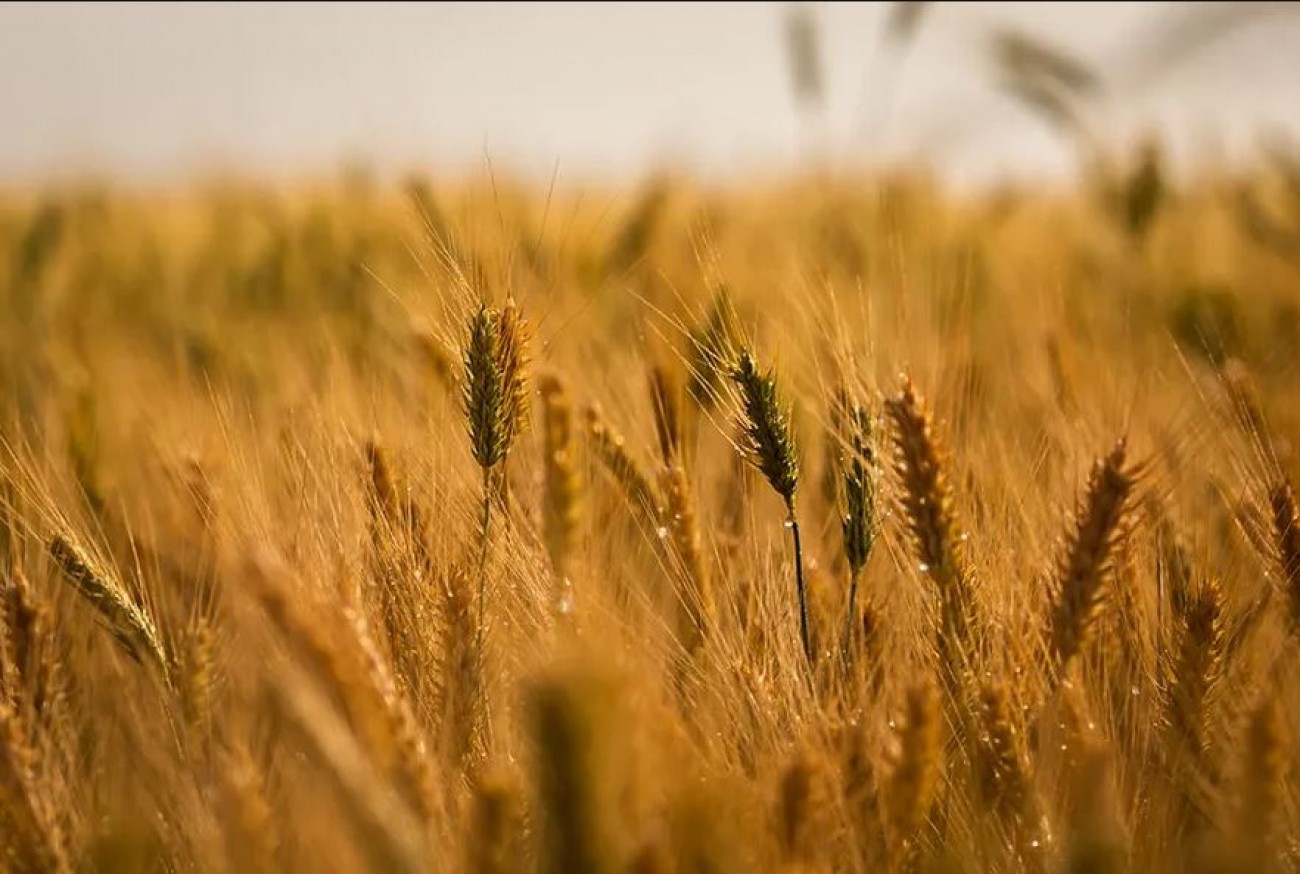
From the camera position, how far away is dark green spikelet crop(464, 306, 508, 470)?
1092 millimetres

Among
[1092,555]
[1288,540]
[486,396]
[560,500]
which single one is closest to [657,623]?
[560,500]

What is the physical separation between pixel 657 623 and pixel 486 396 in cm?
25

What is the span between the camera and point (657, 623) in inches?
46.8

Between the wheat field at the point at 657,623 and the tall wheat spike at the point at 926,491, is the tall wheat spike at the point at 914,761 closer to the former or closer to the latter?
the wheat field at the point at 657,623

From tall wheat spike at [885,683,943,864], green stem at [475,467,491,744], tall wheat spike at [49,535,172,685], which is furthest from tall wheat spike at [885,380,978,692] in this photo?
tall wheat spike at [49,535,172,685]

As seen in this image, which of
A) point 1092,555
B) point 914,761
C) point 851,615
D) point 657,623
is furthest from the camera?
point 657,623

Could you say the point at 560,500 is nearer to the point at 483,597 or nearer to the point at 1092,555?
the point at 483,597

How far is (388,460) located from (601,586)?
0.23m

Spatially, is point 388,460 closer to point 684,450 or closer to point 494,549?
point 494,549

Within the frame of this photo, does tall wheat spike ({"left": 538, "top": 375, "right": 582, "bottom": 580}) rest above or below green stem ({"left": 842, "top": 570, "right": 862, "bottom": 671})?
above

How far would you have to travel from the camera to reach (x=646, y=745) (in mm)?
806

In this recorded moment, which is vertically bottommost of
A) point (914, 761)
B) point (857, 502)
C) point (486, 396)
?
point (914, 761)

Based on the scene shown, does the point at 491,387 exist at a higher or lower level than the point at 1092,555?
higher

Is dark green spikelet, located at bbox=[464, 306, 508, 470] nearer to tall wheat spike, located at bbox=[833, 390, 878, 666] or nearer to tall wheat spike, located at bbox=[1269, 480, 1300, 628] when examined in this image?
tall wheat spike, located at bbox=[833, 390, 878, 666]
